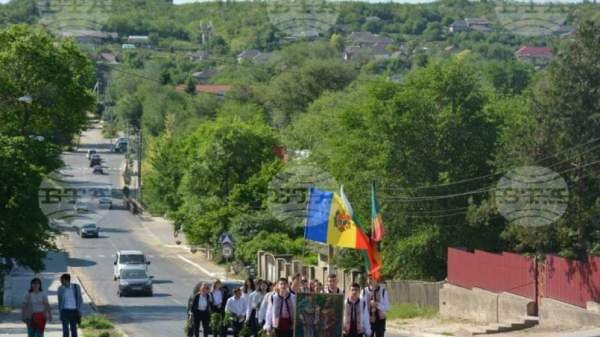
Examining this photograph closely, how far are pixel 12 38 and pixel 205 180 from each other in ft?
67.4

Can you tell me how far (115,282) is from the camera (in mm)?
64688

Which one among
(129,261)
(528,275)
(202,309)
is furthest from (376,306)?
(129,261)

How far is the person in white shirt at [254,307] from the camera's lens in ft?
85.9

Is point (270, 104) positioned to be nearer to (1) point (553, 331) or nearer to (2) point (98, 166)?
(2) point (98, 166)

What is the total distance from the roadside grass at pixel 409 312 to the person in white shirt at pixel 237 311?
1819 centimetres

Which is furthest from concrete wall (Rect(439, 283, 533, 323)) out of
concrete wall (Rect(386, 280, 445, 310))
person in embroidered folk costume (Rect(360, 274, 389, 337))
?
person in embroidered folk costume (Rect(360, 274, 389, 337))

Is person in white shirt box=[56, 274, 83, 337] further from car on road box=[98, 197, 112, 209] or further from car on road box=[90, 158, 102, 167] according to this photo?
car on road box=[90, 158, 102, 167]

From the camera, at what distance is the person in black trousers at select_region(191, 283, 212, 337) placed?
1091 inches

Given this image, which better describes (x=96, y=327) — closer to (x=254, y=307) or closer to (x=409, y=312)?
(x=254, y=307)

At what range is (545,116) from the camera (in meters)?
42.5

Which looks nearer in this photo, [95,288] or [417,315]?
[417,315]

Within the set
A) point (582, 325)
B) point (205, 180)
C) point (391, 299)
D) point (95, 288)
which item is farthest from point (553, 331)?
point (205, 180)

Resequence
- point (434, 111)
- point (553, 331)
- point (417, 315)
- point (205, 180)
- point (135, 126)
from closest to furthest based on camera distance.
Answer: point (553, 331) → point (417, 315) → point (434, 111) → point (205, 180) → point (135, 126)

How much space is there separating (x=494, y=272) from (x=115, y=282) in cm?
2641
